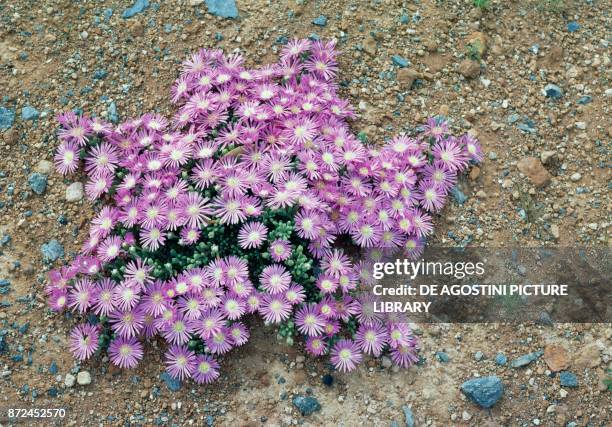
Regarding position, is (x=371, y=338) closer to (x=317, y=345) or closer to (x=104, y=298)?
(x=317, y=345)

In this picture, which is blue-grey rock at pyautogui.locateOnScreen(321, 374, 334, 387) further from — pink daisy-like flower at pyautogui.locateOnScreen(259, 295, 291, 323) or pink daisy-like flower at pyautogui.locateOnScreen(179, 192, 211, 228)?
pink daisy-like flower at pyautogui.locateOnScreen(179, 192, 211, 228)

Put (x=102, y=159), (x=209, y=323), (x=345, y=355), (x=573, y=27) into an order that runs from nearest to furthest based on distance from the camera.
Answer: (x=209, y=323) → (x=345, y=355) → (x=102, y=159) → (x=573, y=27)

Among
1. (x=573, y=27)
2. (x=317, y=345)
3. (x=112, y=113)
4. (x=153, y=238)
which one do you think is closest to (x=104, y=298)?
(x=153, y=238)

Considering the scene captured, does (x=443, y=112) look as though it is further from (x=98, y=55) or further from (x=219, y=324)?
(x=98, y=55)

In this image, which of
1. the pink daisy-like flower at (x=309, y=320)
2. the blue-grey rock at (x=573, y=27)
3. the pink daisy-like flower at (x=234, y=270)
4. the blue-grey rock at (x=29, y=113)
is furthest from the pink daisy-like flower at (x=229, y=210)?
the blue-grey rock at (x=573, y=27)

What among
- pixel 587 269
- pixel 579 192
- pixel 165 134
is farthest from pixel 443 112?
pixel 165 134

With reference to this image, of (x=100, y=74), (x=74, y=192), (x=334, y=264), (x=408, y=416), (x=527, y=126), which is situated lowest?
(x=408, y=416)
